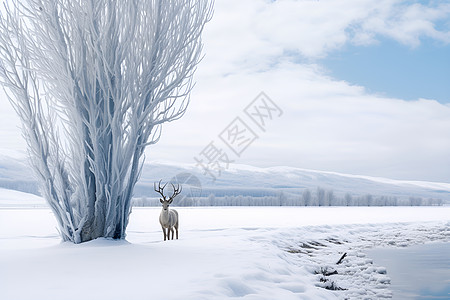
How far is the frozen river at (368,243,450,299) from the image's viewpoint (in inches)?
258

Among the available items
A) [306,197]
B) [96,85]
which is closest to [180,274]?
[96,85]

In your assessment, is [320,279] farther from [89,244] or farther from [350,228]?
[350,228]

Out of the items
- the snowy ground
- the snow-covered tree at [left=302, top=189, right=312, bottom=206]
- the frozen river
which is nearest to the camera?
the snowy ground

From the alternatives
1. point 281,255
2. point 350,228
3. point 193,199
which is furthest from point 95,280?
point 193,199

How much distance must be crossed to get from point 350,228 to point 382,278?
8.88 m

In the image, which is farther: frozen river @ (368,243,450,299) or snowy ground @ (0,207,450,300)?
frozen river @ (368,243,450,299)

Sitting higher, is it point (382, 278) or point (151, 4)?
point (151, 4)

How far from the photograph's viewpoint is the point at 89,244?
24.2ft

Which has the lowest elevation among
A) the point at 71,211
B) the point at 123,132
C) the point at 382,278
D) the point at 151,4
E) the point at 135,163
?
the point at 382,278

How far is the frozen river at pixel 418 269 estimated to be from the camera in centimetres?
656

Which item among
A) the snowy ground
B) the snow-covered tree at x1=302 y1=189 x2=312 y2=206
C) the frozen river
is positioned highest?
the snow-covered tree at x1=302 y1=189 x2=312 y2=206

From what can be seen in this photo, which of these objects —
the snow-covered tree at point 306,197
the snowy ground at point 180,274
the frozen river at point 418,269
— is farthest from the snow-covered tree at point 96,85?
the snow-covered tree at point 306,197

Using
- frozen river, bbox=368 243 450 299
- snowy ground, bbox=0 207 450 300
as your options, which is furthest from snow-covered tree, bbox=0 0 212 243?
frozen river, bbox=368 243 450 299

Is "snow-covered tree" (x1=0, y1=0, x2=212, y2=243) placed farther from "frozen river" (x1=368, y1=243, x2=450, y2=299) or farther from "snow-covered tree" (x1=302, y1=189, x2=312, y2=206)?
"snow-covered tree" (x1=302, y1=189, x2=312, y2=206)
